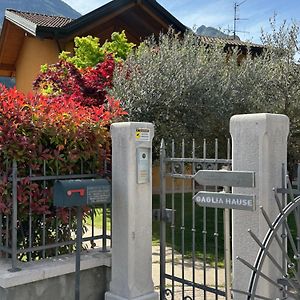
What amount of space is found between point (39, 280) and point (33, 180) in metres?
0.87

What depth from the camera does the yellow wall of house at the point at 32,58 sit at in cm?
1503

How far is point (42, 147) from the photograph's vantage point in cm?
408

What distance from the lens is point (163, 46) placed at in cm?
864

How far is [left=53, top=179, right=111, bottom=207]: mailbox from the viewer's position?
3.66 m

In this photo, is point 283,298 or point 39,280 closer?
point 283,298

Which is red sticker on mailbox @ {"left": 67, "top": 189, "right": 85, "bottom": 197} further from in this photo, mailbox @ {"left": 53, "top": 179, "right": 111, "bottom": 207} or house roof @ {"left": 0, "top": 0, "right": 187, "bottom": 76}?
house roof @ {"left": 0, "top": 0, "right": 187, "bottom": 76}

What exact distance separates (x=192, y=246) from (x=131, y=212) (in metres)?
0.78

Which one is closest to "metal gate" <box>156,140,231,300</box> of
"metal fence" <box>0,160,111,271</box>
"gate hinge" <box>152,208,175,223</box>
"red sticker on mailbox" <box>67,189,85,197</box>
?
"gate hinge" <box>152,208,175,223</box>

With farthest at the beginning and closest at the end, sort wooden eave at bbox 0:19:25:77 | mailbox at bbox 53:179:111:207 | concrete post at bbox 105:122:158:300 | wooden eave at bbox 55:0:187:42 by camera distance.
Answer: wooden eave at bbox 0:19:25:77, wooden eave at bbox 55:0:187:42, concrete post at bbox 105:122:158:300, mailbox at bbox 53:179:111:207

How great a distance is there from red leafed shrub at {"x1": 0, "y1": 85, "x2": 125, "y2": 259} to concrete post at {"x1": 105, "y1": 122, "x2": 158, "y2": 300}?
0.33 meters

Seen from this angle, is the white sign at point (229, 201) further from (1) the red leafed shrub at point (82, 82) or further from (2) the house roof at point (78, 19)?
(2) the house roof at point (78, 19)

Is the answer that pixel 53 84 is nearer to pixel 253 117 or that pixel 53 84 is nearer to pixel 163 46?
pixel 163 46

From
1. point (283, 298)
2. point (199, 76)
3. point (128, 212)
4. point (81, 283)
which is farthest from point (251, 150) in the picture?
point (199, 76)

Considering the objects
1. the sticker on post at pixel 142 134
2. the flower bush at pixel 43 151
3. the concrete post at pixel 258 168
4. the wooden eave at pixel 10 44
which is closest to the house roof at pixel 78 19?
the wooden eave at pixel 10 44
